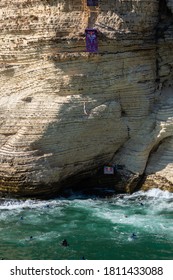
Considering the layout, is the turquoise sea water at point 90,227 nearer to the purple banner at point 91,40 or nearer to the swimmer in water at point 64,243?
the swimmer in water at point 64,243

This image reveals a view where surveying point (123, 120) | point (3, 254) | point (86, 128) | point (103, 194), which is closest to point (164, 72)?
point (123, 120)

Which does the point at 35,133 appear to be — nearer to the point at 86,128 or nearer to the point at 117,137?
the point at 86,128

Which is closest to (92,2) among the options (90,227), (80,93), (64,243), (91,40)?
(91,40)

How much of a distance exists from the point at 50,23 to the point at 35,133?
16.8 ft

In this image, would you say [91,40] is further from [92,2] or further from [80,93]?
[80,93]

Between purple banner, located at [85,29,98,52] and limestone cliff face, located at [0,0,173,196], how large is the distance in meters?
0.31

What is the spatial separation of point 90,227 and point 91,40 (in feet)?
27.8

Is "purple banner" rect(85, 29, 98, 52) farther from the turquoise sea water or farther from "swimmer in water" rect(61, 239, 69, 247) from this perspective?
"swimmer in water" rect(61, 239, 69, 247)

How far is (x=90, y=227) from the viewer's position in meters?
23.2

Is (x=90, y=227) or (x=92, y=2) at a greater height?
(x=92, y=2)

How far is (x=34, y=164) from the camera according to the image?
25250mm

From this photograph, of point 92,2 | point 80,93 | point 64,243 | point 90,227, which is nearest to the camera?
point 64,243

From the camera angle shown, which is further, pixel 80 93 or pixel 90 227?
pixel 80 93

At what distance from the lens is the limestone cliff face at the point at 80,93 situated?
25156mm
